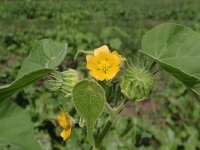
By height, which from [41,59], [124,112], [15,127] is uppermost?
[41,59]

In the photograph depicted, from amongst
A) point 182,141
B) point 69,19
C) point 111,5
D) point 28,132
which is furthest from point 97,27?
point 111,5

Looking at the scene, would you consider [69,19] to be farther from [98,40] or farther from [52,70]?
[52,70]

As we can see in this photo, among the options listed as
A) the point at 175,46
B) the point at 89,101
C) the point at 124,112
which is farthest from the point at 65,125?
the point at 124,112

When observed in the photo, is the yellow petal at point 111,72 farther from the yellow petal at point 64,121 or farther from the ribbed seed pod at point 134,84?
the yellow petal at point 64,121

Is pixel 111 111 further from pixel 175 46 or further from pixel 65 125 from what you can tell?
pixel 175 46

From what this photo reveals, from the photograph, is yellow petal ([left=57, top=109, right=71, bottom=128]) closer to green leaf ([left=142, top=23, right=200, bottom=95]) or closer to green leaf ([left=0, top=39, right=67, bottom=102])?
green leaf ([left=0, top=39, right=67, bottom=102])

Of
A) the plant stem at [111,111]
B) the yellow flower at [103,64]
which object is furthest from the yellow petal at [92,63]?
the plant stem at [111,111]
